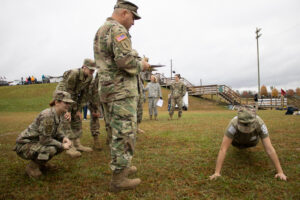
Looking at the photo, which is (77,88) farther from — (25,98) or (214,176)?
(25,98)

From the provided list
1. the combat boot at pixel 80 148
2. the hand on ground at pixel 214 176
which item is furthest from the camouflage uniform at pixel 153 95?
the hand on ground at pixel 214 176

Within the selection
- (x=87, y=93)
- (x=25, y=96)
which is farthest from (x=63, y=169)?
(x=25, y=96)

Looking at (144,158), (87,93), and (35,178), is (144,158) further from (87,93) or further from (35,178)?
(87,93)

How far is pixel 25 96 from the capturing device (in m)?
29.0

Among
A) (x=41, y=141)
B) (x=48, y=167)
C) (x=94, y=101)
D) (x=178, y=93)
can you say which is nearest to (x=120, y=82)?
(x=41, y=141)

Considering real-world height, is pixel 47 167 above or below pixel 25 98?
below

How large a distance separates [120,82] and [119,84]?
0.03 metres

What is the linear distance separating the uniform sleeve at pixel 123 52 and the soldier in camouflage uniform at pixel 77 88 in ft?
6.37

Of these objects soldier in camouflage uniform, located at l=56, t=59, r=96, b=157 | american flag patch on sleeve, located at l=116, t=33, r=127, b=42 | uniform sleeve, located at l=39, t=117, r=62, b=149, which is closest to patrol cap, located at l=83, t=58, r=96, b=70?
soldier in camouflage uniform, located at l=56, t=59, r=96, b=157

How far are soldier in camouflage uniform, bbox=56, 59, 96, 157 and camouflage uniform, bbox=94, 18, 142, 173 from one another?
5.70 ft

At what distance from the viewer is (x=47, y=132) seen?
2.85m

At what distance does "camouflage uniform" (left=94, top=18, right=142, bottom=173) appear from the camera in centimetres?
234

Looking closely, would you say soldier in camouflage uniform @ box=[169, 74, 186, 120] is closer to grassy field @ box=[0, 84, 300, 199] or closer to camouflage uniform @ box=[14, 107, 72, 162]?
grassy field @ box=[0, 84, 300, 199]

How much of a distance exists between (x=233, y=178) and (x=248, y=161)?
0.83 metres
